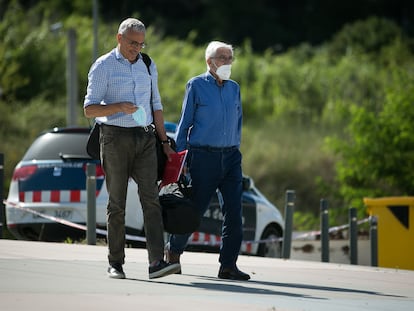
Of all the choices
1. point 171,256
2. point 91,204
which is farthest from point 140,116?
point 91,204

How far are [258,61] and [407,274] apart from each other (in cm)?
4258

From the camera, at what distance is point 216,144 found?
396 inches

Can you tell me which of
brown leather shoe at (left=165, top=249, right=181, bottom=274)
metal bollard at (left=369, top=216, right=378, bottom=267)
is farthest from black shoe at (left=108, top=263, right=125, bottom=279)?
metal bollard at (left=369, top=216, right=378, bottom=267)

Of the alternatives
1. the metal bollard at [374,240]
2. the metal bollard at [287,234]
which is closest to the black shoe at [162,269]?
the metal bollard at [287,234]

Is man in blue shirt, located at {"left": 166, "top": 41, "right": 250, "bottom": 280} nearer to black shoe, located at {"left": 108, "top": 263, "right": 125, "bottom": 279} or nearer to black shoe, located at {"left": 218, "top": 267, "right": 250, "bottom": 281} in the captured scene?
black shoe, located at {"left": 218, "top": 267, "right": 250, "bottom": 281}

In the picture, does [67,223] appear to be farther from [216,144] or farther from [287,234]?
[216,144]

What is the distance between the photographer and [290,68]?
5259cm

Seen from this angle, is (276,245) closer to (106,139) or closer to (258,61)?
(106,139)

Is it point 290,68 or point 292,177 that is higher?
point 290,68

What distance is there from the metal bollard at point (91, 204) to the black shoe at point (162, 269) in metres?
4.78

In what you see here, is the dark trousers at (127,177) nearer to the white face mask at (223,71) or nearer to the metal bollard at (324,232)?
the white face mask at (223,71)

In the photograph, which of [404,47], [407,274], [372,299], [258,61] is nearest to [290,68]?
[258,61]

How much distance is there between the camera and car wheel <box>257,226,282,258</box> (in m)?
16.5

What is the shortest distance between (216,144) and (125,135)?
1105 mm
